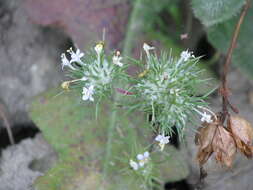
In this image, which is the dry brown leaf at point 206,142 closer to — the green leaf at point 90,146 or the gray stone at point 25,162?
the green leaf at point 90,146

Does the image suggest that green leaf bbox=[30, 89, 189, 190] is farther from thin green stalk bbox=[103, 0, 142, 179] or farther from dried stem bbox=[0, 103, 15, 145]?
dried stem bbox=[0, 103, 15, 145]

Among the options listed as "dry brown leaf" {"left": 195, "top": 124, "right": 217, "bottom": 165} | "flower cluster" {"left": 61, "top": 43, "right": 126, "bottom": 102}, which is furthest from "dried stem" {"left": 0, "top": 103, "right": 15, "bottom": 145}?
"dry brown leaf" {"left": 195, "top": 124, "right": 217, "bottom": 165}

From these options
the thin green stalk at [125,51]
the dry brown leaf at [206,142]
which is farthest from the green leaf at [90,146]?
the dry brown leaf at [206,142]

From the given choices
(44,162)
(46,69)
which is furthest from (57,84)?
(44,162)

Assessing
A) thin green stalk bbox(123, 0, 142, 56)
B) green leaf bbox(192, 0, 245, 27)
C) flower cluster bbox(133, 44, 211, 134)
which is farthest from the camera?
thin green stalk bbox(123, 0, 142, 56)

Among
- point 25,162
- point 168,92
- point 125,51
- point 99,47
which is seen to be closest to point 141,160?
point 168,92
